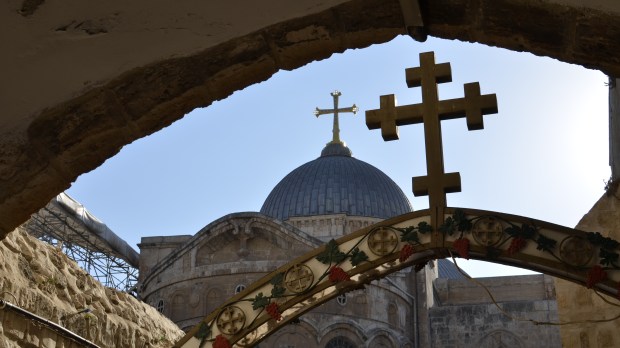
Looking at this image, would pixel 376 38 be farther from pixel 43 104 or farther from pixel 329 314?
pixel 329 314

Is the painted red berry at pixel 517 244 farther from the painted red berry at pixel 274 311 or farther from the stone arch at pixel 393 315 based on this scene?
the stone arch at pixel 393 315

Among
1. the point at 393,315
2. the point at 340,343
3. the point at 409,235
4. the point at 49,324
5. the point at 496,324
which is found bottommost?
the point at 409,235

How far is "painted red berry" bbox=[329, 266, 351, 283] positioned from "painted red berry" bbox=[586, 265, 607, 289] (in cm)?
133

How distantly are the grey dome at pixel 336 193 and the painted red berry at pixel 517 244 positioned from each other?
2745 centimetres

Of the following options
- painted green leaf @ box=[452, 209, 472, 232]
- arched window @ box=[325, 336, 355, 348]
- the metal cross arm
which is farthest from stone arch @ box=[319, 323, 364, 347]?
painted green leaf @ box=[452, 209, 472, 232]

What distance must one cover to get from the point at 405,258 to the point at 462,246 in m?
0.34

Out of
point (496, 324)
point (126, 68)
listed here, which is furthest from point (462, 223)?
point (496, 324)

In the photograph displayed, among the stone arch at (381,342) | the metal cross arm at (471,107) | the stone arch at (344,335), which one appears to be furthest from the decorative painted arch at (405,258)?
the stone arch at (381,342)

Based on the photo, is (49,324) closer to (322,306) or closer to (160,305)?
(322,306)

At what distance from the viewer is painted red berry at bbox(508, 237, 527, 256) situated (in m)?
Answer: 5.01

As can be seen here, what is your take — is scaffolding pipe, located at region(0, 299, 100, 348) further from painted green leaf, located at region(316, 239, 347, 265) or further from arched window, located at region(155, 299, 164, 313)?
arched window, located at region(155, 299, 164, 313)

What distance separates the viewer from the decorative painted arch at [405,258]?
4.98 meters

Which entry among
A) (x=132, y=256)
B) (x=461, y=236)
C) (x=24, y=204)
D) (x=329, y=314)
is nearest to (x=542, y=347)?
(x=329, y=314)

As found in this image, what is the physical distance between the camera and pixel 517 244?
500 centimetres
